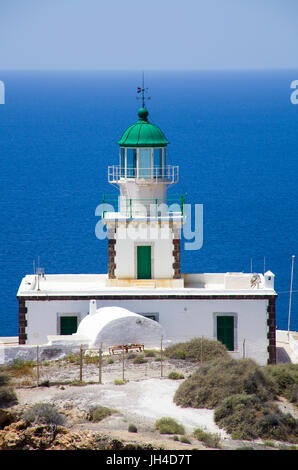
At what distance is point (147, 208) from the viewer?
112ft

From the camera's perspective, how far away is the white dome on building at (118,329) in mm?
30047

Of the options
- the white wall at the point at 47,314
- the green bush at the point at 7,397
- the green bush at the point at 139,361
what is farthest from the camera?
the white wall at the point at 47,314

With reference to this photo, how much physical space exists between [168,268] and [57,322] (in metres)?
3.99

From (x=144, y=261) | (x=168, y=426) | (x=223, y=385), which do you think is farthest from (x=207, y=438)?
(x=144, y=261)

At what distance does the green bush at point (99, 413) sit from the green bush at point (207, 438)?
195 centimetres

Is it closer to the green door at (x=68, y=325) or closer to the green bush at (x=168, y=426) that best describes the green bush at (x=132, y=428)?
the green bush at (x=168, y=426)

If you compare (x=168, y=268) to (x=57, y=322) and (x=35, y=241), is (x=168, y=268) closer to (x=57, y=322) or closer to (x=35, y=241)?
(x=57, y=322)

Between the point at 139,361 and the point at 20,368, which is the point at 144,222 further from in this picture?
the point at 20,368

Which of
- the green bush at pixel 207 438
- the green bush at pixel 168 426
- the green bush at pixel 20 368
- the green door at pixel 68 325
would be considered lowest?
the green bush at pixel 207 438

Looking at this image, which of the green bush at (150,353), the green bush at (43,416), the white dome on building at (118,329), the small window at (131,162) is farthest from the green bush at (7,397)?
the small window at (131,162)

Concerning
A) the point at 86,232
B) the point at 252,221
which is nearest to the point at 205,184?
the point at 252,221

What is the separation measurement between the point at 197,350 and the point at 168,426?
285 inches

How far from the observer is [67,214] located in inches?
3588

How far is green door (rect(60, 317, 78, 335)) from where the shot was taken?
106ft
